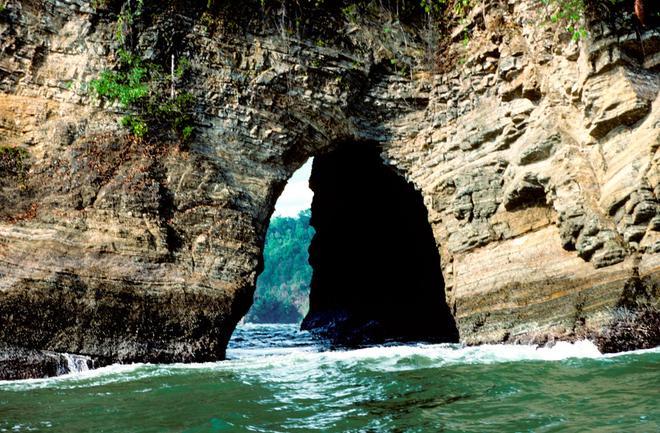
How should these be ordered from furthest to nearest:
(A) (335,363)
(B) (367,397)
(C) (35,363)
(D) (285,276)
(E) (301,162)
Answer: (D) (285,276) → (E) (301,162) → (A) (335,363) → (C) (35,363) → (B) (367,397)

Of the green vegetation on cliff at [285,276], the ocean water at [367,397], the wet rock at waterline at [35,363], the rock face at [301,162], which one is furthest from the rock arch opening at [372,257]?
the green vegetation on cliff at [285,276]

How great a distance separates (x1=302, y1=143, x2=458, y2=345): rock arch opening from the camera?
1728 cm

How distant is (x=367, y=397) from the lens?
5.60 metres

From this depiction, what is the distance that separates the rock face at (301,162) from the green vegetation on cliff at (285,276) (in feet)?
165

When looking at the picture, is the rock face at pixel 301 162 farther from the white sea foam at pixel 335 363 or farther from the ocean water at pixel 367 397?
the ocean water at pixel 367 397

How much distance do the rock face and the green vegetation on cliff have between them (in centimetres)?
5024

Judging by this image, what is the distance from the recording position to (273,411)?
16.7 ft

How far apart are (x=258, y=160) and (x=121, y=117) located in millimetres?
2675

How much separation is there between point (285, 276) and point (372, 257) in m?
49.2

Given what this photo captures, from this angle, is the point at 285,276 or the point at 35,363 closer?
the point at 35,363

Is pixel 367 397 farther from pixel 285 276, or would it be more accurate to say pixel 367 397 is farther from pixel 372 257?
pixel 285 276

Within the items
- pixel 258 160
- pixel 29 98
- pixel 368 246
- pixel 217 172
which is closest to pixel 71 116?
pixel 29 98

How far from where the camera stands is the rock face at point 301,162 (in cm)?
893

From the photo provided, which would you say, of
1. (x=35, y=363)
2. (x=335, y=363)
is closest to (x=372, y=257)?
(x=335, y=363)
